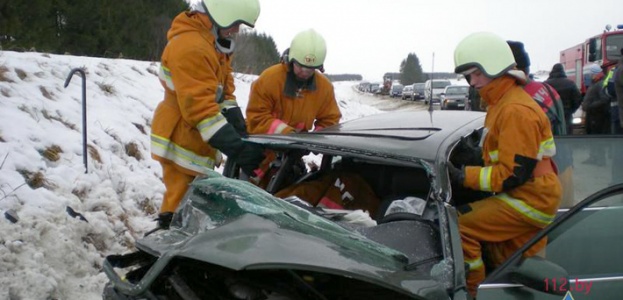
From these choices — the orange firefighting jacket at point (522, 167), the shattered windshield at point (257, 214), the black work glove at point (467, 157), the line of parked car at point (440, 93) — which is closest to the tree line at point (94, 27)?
the line of parked car at point (440, 93)

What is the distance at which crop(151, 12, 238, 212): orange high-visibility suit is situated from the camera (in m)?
3.62

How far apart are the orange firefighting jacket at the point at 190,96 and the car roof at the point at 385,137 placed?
46cm

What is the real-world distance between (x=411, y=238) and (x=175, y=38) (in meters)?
2.02

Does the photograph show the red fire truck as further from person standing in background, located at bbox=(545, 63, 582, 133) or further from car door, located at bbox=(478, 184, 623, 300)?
car door, located at bbox=(478, 184, 623, 300)

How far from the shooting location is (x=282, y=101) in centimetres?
445

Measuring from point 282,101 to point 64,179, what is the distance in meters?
2.00

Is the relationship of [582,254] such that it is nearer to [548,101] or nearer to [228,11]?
[228,11]

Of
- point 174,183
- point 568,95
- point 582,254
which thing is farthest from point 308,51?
point 568,95

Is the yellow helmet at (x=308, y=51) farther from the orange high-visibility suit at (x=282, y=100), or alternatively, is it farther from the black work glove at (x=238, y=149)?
the black work glove at (x=238, y=149)

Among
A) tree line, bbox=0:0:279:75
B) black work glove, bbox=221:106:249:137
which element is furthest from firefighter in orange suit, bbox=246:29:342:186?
tree line, bbox=0:0:279:75

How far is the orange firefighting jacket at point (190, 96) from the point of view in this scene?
3.61 metres

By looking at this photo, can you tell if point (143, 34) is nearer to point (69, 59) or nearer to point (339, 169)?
point (69, 59)

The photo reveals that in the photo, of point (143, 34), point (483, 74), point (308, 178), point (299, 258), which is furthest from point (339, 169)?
point (143, 34)

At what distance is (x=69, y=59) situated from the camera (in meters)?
7.98
